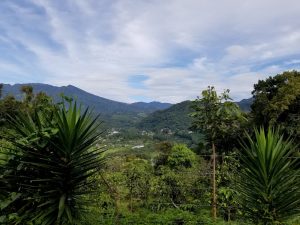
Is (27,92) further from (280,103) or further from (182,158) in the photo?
(280,103)

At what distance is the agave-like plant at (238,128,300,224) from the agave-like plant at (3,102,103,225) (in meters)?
1.66

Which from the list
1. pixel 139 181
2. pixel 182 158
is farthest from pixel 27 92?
pixel 139 181

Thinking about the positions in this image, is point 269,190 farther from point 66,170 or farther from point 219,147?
point 219,147

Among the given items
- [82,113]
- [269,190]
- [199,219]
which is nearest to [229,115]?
[199,219]

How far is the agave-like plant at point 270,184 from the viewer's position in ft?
12.4

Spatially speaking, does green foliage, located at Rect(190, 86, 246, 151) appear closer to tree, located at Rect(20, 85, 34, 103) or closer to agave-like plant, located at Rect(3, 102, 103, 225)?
agave-like plant, located at Rect(3, 102, 103, 225)

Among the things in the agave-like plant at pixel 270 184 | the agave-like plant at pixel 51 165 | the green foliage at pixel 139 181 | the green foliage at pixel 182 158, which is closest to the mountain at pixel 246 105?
the green foliage at pixel 139 181

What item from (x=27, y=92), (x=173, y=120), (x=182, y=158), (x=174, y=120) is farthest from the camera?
(x=173, y=120)

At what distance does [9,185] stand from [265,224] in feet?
8.77

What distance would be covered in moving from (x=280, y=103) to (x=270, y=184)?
50.9 feet

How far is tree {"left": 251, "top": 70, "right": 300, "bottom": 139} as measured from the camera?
18.1 metres

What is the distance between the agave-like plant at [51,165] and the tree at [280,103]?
14.8m

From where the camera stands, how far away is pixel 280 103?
1831 cm

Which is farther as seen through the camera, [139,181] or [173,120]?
[173,120]
